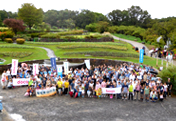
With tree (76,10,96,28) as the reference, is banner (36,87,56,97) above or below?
below

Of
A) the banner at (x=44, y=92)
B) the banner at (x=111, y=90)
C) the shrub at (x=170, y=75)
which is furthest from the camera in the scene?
the shrub at (x=170, y=75)

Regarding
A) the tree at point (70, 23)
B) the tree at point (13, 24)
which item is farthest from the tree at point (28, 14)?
the tree at point (13, 24)

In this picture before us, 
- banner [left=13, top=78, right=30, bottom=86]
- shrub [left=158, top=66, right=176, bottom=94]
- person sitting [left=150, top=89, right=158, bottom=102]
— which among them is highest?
shrub [left=158, top=66, right=176, bottom=94]

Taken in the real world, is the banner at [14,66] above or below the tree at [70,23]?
below

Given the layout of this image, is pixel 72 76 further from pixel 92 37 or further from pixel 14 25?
pixel 14 25

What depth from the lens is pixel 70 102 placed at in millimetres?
Answer: 13227

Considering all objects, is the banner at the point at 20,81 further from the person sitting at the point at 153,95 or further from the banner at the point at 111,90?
the person sitting at the point at 153,95

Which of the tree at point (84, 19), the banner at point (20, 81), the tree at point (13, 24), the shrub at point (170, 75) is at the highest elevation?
the tree at point (84, 19)

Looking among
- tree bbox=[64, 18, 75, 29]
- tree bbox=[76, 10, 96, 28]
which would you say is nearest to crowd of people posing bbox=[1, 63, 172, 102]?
tree bbox=[64, 18, 75, 29]

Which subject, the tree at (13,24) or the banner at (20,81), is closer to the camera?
the banner at (20,81)

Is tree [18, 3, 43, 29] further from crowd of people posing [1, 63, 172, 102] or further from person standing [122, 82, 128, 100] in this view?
person standing [122, 82, 128, 100]

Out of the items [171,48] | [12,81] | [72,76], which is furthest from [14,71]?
[171,48]

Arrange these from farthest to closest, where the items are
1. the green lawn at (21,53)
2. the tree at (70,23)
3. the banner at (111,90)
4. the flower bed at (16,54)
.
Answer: the tree at (70,23) < the flower bed at (16,54) < the green lawn at (21,53) < the banner at (111,90)

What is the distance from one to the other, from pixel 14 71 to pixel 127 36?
5184cm
